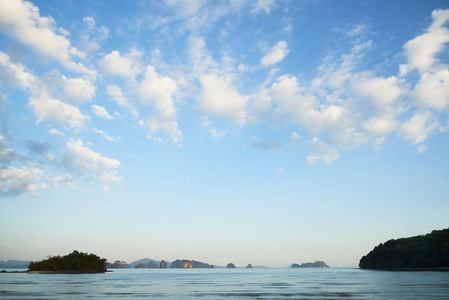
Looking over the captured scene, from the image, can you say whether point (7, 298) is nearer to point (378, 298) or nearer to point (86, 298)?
point (86, 298)

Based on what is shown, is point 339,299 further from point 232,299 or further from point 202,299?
point 202,299

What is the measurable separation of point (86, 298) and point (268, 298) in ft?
108

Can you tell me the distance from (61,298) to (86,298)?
4295 mm

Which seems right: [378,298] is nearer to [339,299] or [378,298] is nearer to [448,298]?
[339,299]

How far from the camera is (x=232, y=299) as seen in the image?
194ft

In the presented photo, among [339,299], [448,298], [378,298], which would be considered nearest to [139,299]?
[339,299]

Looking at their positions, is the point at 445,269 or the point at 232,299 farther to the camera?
the point at 445,269

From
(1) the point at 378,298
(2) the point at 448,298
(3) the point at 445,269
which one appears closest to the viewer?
(2) the point at 448,298

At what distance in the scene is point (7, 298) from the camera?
5575 cm

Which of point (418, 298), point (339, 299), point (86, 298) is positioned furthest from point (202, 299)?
point (418, 298)

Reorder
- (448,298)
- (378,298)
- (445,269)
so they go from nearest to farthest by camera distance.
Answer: (448,298), (378,298), (445,269)

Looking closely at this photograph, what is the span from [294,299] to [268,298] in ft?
15.7

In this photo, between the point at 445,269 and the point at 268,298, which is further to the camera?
the point at 445,269

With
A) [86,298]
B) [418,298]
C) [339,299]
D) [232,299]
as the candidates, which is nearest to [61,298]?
[86,298]
